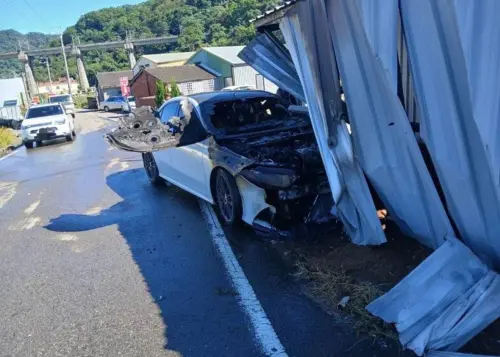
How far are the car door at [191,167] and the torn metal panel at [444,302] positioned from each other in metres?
3.66

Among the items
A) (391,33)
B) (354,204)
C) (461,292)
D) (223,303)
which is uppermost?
(391,33)

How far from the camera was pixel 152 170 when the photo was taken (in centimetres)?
912

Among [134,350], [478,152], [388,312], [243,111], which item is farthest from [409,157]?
[243,111]

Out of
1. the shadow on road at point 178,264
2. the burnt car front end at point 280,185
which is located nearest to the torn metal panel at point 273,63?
the burnt car front end at point 280,185

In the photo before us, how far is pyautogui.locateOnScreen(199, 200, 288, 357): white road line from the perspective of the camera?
340 cm

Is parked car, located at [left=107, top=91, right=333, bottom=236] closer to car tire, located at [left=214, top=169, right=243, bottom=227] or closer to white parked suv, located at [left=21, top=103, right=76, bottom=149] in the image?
car tire, located at [left=214, top=169, right=243, bottom=227]

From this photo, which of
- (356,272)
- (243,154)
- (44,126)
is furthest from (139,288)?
(44,126)

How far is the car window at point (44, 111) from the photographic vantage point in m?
20.2

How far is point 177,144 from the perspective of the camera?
634cm

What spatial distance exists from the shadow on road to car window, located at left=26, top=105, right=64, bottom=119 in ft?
42.7

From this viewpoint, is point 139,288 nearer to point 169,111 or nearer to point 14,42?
point 169,111

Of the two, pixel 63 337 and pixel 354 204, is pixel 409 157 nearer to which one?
pixel 354 204

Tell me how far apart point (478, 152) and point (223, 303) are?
247cm

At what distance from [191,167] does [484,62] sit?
489cm
